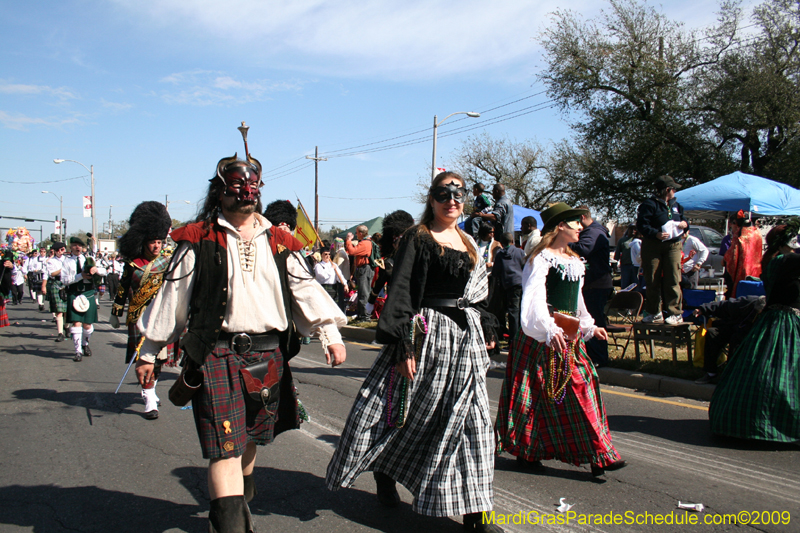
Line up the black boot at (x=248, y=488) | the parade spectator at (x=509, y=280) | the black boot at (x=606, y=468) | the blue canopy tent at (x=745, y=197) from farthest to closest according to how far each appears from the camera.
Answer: the blue canopy tent at (x=745, y=197), the parade spectator at (x=509, y=280), the black boot at (x=606, y=468), the black boot at (x=248, y=488)

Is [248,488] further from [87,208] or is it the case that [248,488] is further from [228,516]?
[87,208]

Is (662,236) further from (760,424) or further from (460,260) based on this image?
(460,260)

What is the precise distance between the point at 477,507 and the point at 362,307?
10443 millimetres

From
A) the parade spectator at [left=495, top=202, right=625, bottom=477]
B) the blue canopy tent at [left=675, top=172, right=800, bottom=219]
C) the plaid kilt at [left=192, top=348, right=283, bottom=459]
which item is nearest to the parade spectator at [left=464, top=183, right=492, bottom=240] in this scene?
the blue canopy tent at [left=675, top=172, right=800, bottom=219]

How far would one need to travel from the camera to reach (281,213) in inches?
318

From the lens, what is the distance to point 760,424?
4668 mm

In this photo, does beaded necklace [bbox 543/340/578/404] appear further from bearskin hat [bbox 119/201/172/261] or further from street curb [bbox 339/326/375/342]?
street curb [bbox 339/326/375/342]

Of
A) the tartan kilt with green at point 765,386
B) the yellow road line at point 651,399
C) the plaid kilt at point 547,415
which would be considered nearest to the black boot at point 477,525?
the plaid kilt at point 547,415

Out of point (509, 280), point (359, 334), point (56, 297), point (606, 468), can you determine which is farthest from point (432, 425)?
point (56, 297)

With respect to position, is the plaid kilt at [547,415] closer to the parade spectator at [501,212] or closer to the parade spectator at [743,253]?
the parade spectator at [501,212]

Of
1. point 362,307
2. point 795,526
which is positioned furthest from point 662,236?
point 362,307

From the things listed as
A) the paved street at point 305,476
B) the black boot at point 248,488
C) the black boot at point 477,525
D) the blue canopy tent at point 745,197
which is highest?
the blue canopy tent at point 745,197

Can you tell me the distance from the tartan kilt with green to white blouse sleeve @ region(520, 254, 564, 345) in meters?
1.99

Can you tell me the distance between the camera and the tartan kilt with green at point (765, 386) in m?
4.65
